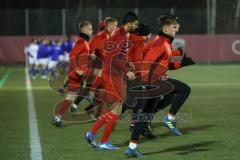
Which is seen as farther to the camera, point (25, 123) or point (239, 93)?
point (239, 93)

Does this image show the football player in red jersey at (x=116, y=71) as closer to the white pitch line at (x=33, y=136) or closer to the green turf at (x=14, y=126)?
the white pitch line at (x=33, y=136)

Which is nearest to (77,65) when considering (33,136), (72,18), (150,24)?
(33,136)

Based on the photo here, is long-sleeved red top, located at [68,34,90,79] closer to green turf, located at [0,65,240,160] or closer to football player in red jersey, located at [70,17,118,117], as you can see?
football player in red jersey, located at [70,17,118,117]

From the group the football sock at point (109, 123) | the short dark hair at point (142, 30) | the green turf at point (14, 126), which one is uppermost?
the short dark hair at point (142, 30)

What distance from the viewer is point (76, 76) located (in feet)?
44.3

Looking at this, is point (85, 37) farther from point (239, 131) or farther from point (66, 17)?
point (66, 17)

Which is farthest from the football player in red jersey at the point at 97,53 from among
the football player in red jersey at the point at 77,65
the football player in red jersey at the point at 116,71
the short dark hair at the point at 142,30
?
the football player in red jersey at the point at 116,71

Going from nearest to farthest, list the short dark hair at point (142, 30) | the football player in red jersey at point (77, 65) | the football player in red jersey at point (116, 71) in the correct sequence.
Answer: the football player in red jersey at point (116, 71) → the short dark hair at point (142, 30) → the football player in red jersey at point (77, 65)

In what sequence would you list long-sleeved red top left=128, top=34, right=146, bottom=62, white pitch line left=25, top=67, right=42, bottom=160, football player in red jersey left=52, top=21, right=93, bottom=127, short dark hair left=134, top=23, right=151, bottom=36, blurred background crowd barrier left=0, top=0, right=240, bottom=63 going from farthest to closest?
blurred background crowd barrier left=0, top=0, right=240, bottom=63, football player in red jersey left=52, top=21, right=93, bottom=127, long-sleeved red top left=128, top=34, right=146, bottom=62, short dark hair left=134, top=23, right=151, bottom=36, white pitch line left=25, top=67, right=42, bottom=160

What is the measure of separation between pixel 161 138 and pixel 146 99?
1.94 m

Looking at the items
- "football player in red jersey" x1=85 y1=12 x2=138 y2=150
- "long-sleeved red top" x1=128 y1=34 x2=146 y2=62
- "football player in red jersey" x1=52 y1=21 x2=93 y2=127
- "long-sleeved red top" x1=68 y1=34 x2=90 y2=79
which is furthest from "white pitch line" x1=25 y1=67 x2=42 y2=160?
"long-sleeved red top" x1=128 y1=34 x2=146 y2=62

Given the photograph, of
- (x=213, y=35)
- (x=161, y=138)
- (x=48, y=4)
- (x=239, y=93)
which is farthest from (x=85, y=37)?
(x=48, y=4)

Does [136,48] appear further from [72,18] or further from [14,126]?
[72,18]

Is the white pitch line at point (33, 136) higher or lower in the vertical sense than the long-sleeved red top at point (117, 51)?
lower
